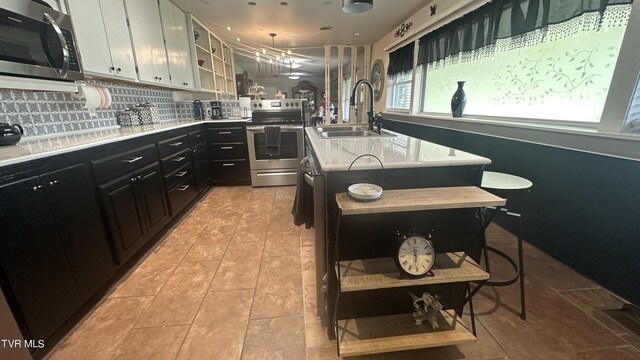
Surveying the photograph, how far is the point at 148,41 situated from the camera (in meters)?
2.64

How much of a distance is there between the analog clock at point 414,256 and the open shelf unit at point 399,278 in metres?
0.03

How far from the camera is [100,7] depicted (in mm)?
2008

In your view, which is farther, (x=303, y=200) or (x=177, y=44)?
(x=177, y=44)

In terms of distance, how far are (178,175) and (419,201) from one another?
2.44 meters

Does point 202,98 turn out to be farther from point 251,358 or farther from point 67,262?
point 251,358

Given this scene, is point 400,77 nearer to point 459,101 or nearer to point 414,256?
point 459,101

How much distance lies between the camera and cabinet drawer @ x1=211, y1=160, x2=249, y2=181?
355 centimetres

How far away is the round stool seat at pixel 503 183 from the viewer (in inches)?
51.5

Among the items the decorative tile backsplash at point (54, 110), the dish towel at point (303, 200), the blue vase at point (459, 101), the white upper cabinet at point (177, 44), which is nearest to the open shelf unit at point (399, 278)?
the dish towel at point (303, 200)

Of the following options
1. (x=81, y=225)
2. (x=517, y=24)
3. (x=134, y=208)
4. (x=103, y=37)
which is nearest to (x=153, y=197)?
(x=134, y=208)

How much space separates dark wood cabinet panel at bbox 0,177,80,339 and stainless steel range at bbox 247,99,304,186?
2386 millimetres

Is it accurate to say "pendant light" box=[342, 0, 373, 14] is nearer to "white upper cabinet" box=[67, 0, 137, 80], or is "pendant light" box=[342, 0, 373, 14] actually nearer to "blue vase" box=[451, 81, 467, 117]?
"blue vase" box=[451, 81, 467, 117]

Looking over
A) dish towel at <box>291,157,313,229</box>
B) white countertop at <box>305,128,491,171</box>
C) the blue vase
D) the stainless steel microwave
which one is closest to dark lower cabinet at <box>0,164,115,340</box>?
the stainless steel microwave

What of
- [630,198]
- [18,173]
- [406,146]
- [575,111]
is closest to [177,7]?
[18,173]
